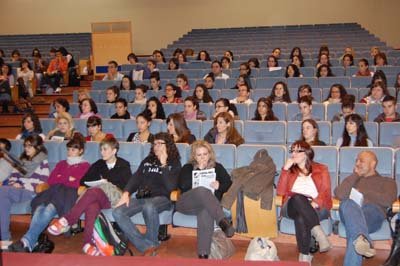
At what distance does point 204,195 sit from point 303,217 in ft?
2.30

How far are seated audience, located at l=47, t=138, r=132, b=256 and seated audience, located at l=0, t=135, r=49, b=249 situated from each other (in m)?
0.43

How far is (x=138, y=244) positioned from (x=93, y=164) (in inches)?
32.7

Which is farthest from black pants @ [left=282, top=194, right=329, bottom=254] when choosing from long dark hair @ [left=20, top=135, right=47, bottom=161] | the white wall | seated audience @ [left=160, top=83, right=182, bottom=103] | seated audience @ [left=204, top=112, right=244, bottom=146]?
the white wall

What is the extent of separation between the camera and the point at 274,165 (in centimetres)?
356

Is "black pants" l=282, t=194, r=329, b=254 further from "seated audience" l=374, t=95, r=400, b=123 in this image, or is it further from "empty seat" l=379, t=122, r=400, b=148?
"seated audience" l=374, t=95, r=400, b=123

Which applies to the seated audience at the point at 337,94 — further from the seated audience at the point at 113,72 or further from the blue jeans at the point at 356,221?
the seated audience at the point at 113,72

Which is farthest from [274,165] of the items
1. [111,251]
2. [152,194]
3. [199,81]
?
[199,81]

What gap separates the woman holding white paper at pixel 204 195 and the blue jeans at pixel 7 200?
1.26 metres

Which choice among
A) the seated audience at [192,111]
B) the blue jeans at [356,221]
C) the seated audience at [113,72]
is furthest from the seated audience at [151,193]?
the seated audience at [113,72]

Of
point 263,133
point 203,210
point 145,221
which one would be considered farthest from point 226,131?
point 145,221

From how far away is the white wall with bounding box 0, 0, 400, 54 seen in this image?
13.0 m

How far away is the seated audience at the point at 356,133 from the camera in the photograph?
13.0 feet

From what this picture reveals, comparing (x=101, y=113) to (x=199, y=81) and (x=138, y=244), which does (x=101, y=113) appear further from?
(x=138, y=244)

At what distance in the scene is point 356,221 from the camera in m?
3.06
